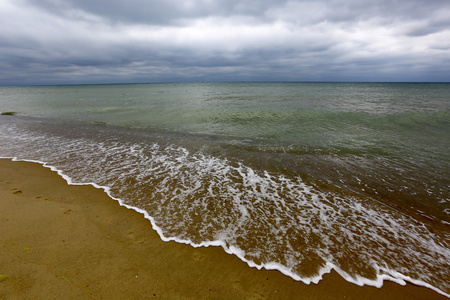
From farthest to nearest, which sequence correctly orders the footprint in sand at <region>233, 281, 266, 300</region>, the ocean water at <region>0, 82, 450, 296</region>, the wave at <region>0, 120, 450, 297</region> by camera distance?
1. the ocean water at <region>0, 82, 450, 296</region>
2. the wave at <region>0, 120, 450, 297</region>
3. the footprint in sand at <region>233, 281, 266, 300</region>

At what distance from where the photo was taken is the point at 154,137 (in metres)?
13.3

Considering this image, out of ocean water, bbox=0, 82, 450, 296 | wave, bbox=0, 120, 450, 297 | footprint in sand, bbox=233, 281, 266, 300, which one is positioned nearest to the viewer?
footprint in sand, bbox=233, 281, 266, 300

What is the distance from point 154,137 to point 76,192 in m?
7.29

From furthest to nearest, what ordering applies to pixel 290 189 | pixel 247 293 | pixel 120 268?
pixel 290 189, pixel 120 268, pixel 247 293

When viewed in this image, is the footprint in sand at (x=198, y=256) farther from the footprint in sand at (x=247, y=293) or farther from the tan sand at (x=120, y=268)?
the footprint in sand at (x=247, y=293)

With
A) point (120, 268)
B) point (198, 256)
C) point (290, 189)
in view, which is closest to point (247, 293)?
point (198, 256)

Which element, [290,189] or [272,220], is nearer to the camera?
[272,220]

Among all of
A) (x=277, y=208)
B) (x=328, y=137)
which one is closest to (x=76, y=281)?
(x=277, y=208)

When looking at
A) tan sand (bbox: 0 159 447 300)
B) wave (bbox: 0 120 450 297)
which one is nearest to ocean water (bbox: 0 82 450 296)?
wave (bbox: 0 120 450 297)

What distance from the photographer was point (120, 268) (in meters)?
3.71

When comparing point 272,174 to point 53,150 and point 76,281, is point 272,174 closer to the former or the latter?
point 76,281

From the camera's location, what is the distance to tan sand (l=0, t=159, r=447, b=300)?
3.33 metres

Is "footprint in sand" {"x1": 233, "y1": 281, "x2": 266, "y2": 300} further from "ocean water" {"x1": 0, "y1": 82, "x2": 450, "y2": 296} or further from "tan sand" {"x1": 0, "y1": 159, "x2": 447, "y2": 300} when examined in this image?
"ocean water" {"x1": 0, "y1": 82, "x2": 450, "y2": 296}

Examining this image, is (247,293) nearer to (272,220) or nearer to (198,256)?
(198,256)
